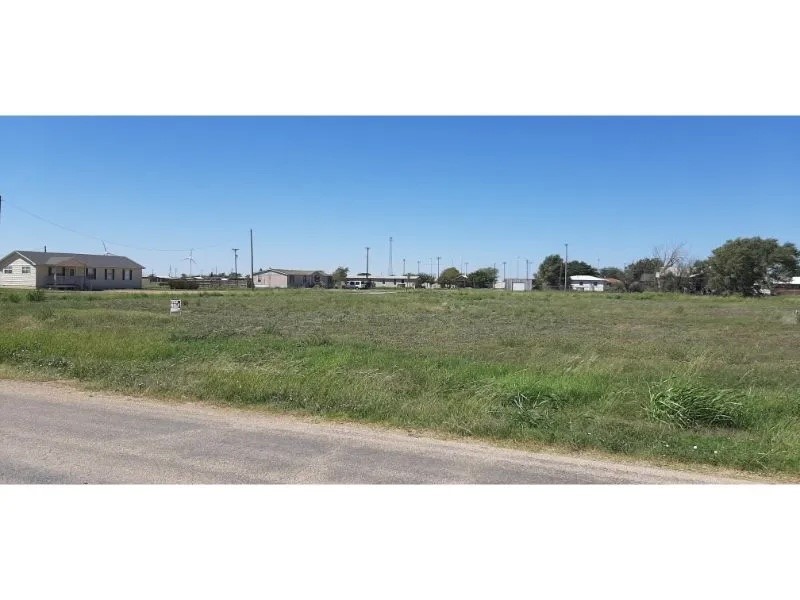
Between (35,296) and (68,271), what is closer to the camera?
(35,296)

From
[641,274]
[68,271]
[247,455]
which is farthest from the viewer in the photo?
[641,274]

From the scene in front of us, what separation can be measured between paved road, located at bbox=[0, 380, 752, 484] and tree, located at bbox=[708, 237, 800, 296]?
60753 millimetres

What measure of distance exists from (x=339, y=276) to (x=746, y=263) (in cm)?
5438

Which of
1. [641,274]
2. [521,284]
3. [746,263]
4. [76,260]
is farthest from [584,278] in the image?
[76,260]

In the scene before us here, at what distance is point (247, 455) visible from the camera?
5516 millimetres

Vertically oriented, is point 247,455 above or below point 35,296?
below

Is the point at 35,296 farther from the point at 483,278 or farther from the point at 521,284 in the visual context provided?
the point at 483,278

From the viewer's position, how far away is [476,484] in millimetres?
4820

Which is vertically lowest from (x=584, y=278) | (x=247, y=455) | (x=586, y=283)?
(x=247, y=455)

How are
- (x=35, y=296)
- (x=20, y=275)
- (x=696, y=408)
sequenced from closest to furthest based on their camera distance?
(x=696, y=408), (x=35, y=296), (x=20, y=275)

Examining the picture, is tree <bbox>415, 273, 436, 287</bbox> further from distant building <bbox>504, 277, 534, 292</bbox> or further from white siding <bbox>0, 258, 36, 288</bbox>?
white siding <bbox>0, 258, 36, 288</bbox>

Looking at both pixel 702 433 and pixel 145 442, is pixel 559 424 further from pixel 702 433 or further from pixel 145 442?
pixel 145 442

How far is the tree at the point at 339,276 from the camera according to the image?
8168 cm

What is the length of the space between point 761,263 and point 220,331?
61537 mm
